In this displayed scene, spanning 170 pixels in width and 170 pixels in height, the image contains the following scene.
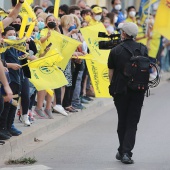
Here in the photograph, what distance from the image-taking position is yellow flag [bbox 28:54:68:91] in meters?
12.8

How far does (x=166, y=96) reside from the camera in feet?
68.6

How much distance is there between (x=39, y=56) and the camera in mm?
14305

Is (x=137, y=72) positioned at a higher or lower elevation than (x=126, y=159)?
higher

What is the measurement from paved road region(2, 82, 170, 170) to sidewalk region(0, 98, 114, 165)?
25 centimetres

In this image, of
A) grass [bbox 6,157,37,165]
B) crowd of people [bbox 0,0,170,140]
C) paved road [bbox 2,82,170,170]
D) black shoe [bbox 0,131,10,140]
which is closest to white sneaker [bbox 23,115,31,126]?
crowd of people [bbox 0,0,170,140]

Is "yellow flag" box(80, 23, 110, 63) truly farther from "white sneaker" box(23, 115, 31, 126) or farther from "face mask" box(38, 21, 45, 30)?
"white sneaker" box(23, 115, 31, 126)

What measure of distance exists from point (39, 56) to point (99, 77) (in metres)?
1.21

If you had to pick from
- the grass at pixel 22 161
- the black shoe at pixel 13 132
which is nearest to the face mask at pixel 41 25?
the black shoe at pixel 13 132

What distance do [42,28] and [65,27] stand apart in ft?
4.12

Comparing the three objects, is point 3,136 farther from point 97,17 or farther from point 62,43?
point 97,17

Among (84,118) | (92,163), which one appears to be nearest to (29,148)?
(92,163)

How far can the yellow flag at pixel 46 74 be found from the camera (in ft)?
41.9

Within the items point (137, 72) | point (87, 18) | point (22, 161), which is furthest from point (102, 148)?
point (87, 18)

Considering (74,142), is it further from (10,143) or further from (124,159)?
(124,159)
